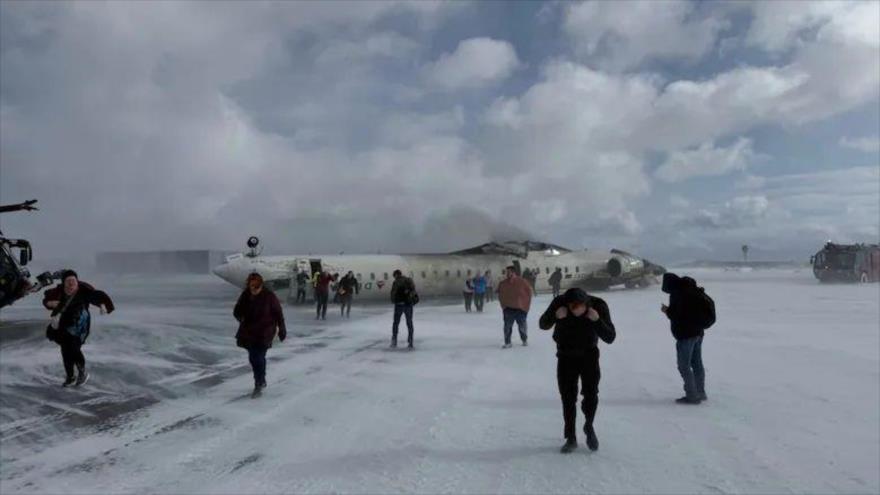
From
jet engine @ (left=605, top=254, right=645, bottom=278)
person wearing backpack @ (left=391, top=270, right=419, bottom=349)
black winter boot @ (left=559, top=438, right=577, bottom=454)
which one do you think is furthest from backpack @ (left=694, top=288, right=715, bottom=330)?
jet engine @ (left=605, top=254, right=645, bottom=278)

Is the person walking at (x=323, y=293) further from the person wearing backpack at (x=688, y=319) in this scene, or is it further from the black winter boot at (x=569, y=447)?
the black winter boot at (x=569, y=447)

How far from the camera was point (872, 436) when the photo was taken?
276 inches

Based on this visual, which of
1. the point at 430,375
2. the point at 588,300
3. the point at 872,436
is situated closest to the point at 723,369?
the point at 872,436

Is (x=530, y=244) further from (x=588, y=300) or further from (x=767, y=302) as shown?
(x=588, y=300)

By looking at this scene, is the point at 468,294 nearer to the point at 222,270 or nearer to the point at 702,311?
the point at 222,270

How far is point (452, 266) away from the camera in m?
31.6

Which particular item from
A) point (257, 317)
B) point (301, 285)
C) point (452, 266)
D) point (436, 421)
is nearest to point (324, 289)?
point (301, 285)

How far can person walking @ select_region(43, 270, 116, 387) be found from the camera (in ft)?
9.78

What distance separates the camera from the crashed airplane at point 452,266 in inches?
1099

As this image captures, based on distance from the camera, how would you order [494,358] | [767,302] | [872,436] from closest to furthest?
[872,436] < [494,358] < [767,302]

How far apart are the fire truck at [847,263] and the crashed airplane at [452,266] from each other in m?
13.9

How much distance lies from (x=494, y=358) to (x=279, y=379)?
4585 mm

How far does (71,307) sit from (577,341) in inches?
184

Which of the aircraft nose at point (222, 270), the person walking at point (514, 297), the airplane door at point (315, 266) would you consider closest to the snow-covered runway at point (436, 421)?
the person walking at point (514, 297)
